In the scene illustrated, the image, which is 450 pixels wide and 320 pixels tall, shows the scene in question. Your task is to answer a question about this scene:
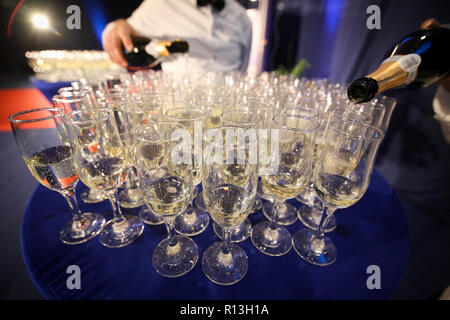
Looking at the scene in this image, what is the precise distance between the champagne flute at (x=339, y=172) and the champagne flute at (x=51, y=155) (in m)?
0.88

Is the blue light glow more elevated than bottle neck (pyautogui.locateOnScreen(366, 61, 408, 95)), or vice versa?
the blue light glow

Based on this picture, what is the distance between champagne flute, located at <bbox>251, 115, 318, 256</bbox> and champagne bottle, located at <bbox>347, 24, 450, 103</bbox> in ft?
1.17

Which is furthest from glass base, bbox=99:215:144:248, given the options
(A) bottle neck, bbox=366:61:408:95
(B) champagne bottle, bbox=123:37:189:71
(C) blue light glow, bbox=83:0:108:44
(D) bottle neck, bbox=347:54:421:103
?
(C) blue light glow, bbox=83:0:108:44

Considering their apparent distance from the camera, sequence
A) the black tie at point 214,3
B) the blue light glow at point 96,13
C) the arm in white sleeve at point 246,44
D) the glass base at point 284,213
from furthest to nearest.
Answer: the blue light glow at point 96,13 → the arm in white sleeve at point 246,44 → the black tie at point 214,3 → the glass base at point 284,213

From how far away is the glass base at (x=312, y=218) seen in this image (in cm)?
91

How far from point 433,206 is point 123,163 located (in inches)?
125

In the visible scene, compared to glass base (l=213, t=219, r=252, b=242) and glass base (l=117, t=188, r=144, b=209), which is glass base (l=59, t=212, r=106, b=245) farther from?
glass base (l=213, t=219, r=252, b=242)

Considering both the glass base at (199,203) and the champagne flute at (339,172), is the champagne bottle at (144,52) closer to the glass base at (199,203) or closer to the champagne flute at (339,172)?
the glass base at (199,203)

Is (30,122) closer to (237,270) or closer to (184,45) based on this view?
(237,270)

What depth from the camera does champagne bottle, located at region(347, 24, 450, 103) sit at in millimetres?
869

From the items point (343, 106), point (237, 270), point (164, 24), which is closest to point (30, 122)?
point (237, 270)

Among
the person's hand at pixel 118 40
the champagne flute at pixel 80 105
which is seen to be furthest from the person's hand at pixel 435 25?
the person's hand at pixel 118 40

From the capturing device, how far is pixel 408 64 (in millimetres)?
911

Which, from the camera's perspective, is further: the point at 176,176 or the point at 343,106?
the point at 343,106
